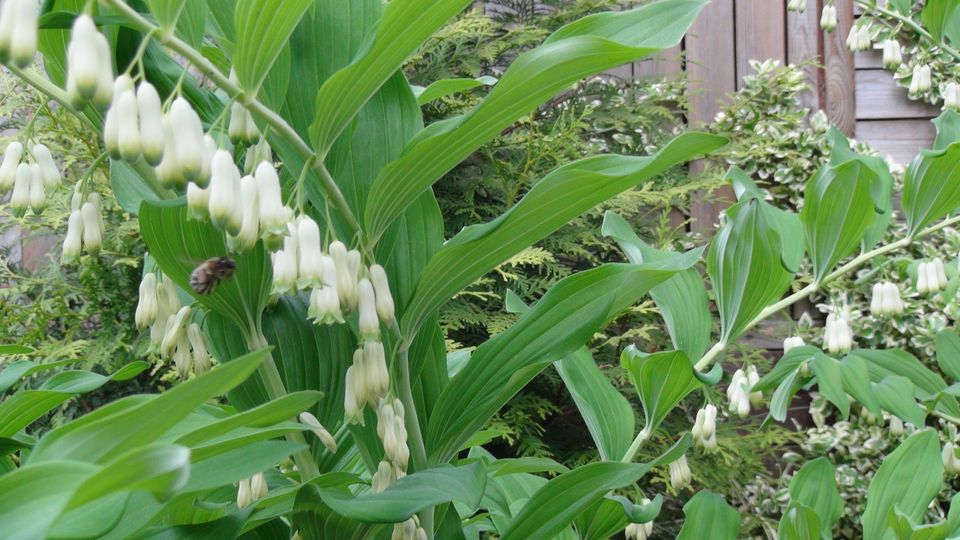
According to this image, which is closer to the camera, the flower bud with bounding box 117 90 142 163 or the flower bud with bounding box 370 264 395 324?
the flower bud with bounding box 117 90 142 163

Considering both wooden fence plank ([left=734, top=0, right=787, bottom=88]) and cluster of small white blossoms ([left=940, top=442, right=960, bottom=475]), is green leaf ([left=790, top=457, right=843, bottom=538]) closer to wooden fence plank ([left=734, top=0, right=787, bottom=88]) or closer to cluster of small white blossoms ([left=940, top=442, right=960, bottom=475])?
cluster of small white blossoms ([left=940, top=442, right=960, bottom=475])

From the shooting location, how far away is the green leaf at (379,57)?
0.67 m

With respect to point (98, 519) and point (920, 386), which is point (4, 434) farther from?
point (920, 386)

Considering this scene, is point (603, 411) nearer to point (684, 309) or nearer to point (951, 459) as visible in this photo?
point (684, 309)

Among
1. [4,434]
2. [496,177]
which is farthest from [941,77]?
[4,434]

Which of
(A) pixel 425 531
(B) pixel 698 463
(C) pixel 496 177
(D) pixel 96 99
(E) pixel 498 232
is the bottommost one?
(B) pixel 698 463

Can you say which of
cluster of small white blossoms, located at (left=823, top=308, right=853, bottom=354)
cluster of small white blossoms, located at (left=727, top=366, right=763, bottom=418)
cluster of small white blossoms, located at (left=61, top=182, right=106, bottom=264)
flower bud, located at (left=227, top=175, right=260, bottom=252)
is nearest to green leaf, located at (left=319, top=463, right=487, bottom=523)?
flower bud, located at (left=227, top=175, right=260, bottom=252)

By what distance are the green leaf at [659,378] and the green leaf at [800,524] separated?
21 centimetres

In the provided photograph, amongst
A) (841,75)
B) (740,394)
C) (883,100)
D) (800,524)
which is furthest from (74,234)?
(883,100)

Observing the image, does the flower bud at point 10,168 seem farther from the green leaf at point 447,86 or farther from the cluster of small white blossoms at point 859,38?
the cluster of small white blossoms at point 859,38

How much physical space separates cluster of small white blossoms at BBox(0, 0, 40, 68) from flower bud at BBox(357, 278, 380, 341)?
0.98 feet

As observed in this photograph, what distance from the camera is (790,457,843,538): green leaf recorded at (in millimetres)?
1284

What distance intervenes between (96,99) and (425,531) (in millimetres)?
493

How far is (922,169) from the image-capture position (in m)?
1.26
